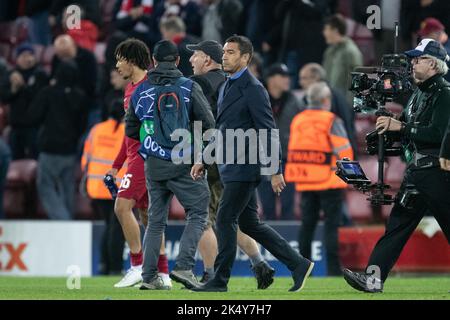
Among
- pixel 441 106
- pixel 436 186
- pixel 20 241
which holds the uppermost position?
pixel 441 106

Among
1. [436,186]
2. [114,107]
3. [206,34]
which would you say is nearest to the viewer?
[436,186]

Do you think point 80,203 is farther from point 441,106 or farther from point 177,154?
point 441,106

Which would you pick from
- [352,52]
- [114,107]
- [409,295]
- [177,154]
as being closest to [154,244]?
[177,154]

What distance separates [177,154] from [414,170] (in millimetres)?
2090

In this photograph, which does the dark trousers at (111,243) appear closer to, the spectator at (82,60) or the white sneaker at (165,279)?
the spectator at (82,60)

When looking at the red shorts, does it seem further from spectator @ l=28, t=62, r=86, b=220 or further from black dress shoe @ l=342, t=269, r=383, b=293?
spectator @ l=28, t=62, r=86, b=220

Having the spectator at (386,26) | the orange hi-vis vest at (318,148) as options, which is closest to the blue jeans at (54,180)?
the orange hi-vis vest at (318,148)

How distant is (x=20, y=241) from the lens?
56.6 feet

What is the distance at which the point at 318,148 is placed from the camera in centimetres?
1590

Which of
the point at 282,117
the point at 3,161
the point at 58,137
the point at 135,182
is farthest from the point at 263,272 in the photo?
the point at 3,161

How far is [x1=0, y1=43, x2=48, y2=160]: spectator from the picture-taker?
764 inches

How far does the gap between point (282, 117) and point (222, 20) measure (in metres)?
2.21

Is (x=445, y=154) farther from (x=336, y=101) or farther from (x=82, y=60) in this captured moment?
(x=82, y=60)

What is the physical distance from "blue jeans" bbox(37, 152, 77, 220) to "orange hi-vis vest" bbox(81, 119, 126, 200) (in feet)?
5.83
